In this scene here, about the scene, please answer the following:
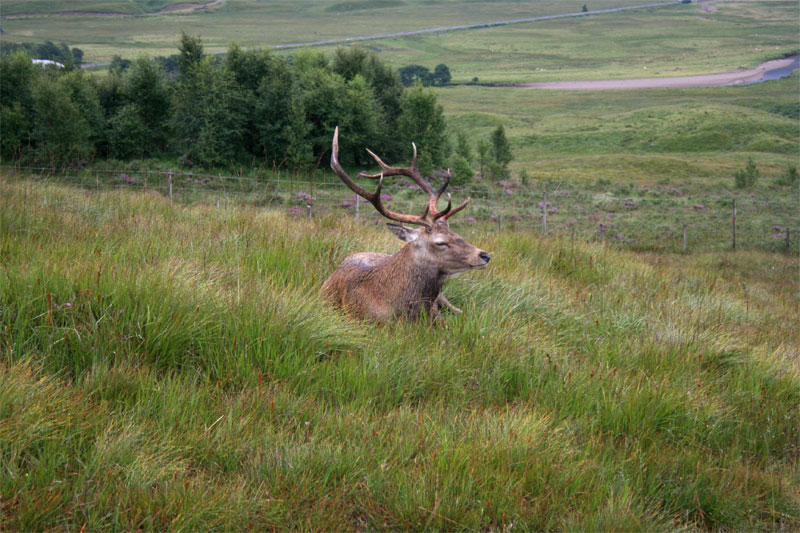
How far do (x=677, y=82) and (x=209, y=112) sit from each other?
391ft

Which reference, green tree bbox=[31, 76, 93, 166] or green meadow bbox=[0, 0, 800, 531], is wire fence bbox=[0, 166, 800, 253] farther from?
green meadow bbox=[0, 0, 800, 531]

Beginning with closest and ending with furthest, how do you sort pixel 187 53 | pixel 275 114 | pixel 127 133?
pixel 275 114 → pixel 127 133 → pixel 187 53

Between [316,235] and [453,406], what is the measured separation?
407cm

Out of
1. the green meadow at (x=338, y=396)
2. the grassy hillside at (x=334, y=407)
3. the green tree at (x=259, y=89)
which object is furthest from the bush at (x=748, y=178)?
the grassy hillside at (x=334, y=407)

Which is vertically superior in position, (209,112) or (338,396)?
(209,112)

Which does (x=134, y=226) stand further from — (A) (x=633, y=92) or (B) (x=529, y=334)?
Result: (A) (x=633, y=92)

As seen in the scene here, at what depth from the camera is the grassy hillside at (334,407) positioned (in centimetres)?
312

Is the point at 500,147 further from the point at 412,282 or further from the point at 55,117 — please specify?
the point at 412,282

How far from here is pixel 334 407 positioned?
13.0ft

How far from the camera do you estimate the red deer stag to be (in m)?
6.24

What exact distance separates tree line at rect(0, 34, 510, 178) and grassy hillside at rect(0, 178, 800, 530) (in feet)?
121

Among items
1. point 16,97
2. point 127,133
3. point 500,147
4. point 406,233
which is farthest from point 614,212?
point 16,97

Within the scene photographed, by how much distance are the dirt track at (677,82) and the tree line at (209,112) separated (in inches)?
3848

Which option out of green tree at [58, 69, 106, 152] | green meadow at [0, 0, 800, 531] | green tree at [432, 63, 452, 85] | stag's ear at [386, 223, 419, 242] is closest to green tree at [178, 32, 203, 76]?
green tree at [58, 69, 106, 152]
